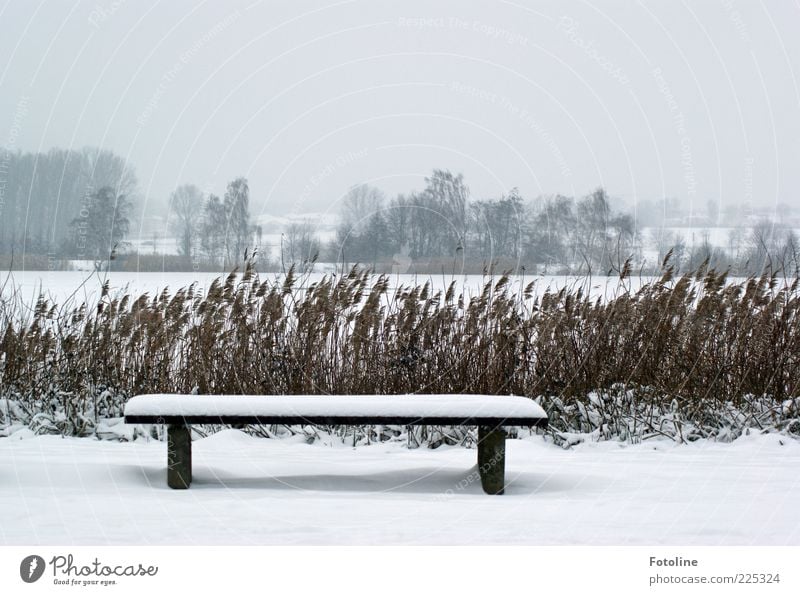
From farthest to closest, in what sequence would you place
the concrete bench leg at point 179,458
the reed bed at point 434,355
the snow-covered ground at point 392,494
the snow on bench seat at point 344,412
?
the reed bed at point 434,355
the concrete bench leg at point 179,458
the snow on bench seat at point 344,412
the snow-covered ground at point 392,494

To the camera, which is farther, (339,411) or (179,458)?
(179,458)

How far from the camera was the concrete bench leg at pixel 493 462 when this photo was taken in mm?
4016

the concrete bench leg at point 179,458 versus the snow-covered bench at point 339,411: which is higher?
the snow-covered bench at point 339,411

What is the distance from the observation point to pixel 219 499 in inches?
149

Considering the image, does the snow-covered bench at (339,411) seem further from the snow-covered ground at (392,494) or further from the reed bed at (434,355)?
the reed bed at (434,355)

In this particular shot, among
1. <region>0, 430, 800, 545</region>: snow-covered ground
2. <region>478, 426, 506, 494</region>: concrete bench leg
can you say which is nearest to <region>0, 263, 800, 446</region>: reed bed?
<region>0, 430, 800, 545</region>: snow-covered ground

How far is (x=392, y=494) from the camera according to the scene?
12.9 feet


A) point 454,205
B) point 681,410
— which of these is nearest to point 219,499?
point 681,410

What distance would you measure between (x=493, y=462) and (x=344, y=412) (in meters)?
0.74

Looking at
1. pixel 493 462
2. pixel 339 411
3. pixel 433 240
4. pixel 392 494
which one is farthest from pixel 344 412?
pixel 433 240

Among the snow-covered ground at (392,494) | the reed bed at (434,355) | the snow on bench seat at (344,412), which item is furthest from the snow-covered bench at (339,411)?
the reed bed at (434,355)

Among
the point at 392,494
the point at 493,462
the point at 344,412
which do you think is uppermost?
the point at 344,412

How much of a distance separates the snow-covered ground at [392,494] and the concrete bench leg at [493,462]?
0.06m

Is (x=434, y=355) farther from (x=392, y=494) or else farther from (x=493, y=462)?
(x=392, y=494)
